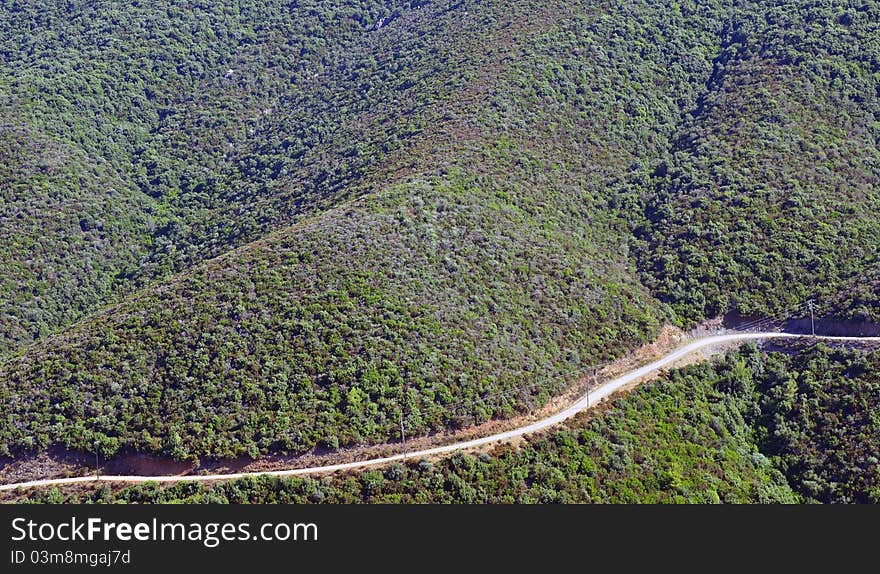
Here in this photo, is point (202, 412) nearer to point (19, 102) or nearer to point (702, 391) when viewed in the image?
point (702, 391)

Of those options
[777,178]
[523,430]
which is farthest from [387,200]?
[777,178]

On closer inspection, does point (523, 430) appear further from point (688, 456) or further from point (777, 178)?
point (777, 178)

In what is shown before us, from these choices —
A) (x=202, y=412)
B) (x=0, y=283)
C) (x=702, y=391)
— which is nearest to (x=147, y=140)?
(x=0, y=283)

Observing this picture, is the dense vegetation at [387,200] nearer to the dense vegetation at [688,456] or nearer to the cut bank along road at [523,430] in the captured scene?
the cut bank along road at [523,430]

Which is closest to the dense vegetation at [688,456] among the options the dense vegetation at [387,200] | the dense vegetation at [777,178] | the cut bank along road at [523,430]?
the cut bank along road at [523,430]

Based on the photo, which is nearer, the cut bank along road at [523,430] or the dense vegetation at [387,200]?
the cut bank along road at [523,430]
